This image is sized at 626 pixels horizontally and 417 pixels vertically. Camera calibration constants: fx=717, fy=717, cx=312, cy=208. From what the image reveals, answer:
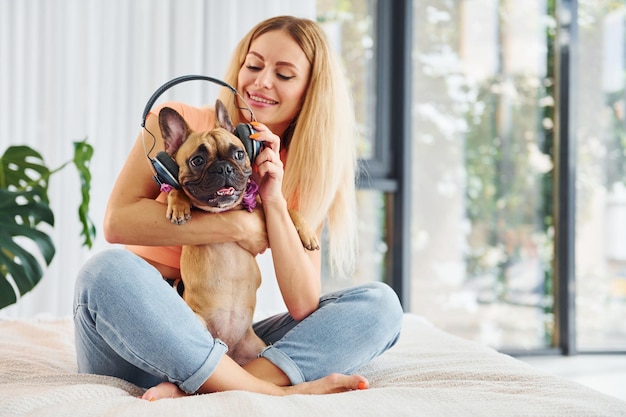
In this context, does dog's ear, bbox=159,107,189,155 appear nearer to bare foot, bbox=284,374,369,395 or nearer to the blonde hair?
the blonde hair

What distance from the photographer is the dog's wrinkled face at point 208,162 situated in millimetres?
1291

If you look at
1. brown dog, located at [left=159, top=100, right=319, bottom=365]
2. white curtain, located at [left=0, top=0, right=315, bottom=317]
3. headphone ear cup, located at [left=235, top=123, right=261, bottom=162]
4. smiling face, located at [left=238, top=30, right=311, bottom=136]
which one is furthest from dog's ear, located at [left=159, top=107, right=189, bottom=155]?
white curtain, located at [left=0, top=0, right=315, bottom=317]

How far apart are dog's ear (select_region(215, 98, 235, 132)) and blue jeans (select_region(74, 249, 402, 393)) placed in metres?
0.31

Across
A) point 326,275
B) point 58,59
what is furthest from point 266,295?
point 58,59

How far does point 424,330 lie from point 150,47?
1.76 m

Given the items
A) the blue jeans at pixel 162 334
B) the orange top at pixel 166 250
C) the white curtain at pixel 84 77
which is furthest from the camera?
the white curtain at pixel 84 77

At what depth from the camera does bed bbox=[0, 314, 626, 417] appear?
1.13m

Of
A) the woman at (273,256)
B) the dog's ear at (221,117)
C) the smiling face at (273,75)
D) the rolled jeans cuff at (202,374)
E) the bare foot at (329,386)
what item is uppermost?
the smiling face at (273,75)

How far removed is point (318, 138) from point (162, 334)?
26.4 inches

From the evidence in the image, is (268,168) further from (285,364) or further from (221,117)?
(285,364)

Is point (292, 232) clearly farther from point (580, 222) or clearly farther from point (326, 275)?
point (580, 222)

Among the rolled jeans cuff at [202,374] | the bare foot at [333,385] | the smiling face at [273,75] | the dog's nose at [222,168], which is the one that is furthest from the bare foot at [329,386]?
the smiling face at [273,75]

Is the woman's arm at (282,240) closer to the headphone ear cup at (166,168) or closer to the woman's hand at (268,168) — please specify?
the woman's hand at (268,168)

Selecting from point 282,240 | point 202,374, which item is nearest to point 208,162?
point 282,240
